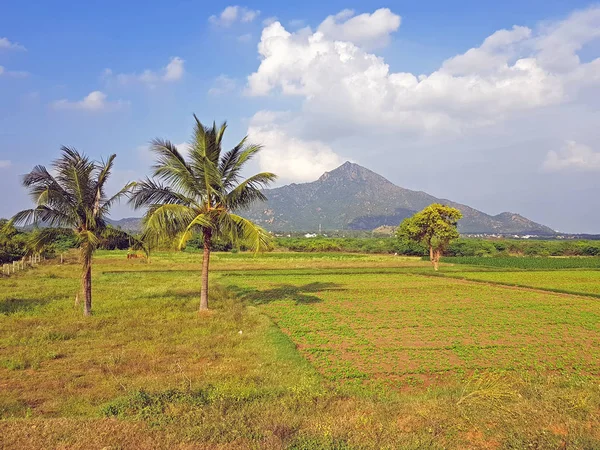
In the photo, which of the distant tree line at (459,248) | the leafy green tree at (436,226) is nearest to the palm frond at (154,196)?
the leafy green tree at (436,226)

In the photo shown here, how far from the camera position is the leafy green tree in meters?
49.6

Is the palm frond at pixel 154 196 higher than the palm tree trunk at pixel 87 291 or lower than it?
higher

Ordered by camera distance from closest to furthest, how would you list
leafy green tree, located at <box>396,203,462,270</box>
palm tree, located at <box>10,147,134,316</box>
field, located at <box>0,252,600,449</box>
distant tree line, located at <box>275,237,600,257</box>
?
field, located at <box>0,252,600,449</box>, palm tree, located at <box>10,147,134,316</box>, leafy green tree, located at <box>396,203,462,270</box>, distant tree line, located at <box>275,237,600,257</box>

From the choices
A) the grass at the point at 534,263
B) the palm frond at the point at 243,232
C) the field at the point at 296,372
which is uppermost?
the palm frond at the point at 243,232

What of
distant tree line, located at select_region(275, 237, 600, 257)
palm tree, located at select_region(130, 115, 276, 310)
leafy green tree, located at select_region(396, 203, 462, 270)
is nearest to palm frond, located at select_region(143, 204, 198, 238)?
palm tree, located at select_region(130, 115, 276, 310)

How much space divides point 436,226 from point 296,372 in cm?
4385

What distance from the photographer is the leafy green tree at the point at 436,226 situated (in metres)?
49.6

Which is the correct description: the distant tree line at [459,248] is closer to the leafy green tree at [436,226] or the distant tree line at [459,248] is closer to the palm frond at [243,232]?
the leafy green tree at [436,226]

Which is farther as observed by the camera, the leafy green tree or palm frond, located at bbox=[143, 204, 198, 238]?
the leafy green tree

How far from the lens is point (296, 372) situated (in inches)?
376

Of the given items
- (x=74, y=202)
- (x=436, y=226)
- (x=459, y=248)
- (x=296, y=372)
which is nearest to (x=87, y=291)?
(x=74, y=202)

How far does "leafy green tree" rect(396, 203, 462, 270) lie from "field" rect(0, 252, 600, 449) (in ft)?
91.8

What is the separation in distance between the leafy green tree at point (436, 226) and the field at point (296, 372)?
2799cm

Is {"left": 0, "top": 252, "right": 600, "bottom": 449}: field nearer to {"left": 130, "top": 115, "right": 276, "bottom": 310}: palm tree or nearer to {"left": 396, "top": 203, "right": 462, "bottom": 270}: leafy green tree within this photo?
{"left": 130, "top": 115, "right": 276, "bottom": 310}: palm tree
